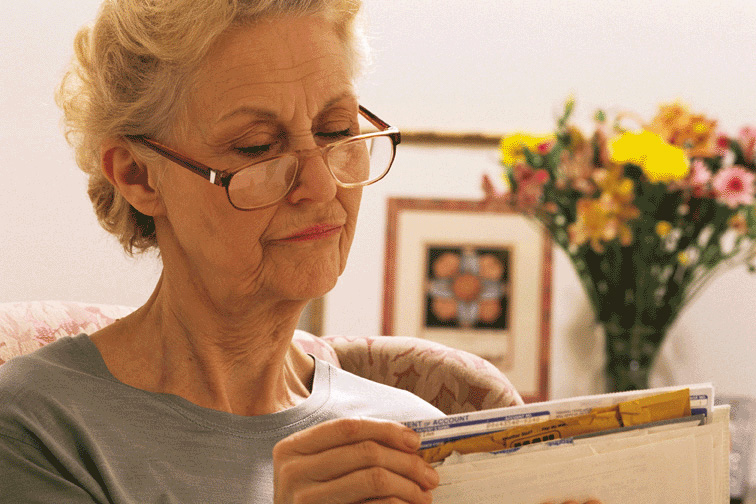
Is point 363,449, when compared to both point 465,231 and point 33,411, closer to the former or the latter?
point 33,411

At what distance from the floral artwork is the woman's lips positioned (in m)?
1.29

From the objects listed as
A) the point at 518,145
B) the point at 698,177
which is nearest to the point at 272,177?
the point at 518,145

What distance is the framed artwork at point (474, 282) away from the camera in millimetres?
2258

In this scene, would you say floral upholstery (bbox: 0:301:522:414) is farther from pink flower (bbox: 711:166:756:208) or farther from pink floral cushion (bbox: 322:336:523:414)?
pink flower (bbox: 711:166:756:208)

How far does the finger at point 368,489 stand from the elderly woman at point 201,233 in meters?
0.15

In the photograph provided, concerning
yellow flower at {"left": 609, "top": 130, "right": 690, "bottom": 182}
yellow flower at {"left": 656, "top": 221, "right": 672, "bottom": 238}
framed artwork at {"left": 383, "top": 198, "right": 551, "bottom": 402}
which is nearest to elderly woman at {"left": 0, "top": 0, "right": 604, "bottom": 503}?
yellow flower at {"left": 609, "top": 130, "right": 690, "bottom": 182}

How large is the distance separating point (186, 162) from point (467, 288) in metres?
1.41

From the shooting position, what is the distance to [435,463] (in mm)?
759

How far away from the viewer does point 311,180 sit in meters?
0.96

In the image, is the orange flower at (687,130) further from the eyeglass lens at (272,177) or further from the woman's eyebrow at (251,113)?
the woman's eyebrow at (251,113)

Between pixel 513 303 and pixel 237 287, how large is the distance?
1.40 metres

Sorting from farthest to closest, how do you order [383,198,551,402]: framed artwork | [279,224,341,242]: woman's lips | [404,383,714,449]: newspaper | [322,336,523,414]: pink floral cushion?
[383,198,551,402]: framed artwork < [322,336,523,414]: pink floral cushion < [279,224,341,242]: woman's lips < [404,383,714,449]: newspaper

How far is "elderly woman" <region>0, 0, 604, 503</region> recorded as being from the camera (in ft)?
3.01

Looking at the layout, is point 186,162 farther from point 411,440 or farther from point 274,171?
point 411,440
